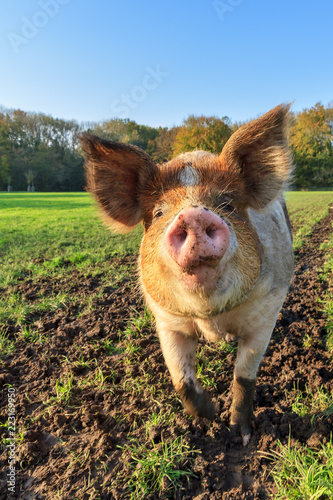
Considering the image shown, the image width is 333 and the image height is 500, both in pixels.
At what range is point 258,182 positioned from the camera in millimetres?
2508

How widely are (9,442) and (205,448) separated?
1.52m

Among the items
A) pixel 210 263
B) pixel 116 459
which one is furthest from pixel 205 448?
pixel 210 263

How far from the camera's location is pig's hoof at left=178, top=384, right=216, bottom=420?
7.82ft

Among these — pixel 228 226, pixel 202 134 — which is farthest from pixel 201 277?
pixel 202 134

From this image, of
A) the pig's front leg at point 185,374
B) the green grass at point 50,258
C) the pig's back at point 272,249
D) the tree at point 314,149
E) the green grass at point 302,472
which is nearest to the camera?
the green grass at point 302,472

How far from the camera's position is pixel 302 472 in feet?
6.20

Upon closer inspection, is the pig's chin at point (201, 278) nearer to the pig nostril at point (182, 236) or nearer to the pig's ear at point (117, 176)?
the pig nostril at point (182, 236)

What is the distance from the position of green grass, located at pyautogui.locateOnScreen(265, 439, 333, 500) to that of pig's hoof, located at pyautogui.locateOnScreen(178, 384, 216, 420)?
1.54 feet

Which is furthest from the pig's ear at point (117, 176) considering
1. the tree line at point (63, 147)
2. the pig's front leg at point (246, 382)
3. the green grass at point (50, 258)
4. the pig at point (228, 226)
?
the tree line at point (63, 147)

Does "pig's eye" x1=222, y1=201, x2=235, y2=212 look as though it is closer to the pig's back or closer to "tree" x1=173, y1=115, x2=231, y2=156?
the pig's back

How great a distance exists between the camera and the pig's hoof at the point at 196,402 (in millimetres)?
2385

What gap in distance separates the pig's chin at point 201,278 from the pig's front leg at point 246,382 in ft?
3.02

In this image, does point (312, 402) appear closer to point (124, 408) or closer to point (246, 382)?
point (246, 382)

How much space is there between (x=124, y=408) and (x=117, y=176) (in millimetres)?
1892
